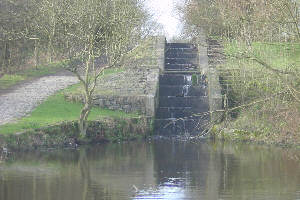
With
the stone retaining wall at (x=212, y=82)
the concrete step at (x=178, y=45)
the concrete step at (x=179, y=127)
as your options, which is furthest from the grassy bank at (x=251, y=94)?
the concrete step at (x=178, y=45)

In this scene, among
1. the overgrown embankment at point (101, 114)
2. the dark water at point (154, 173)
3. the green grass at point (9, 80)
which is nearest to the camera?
the dark water at point (154, 173)

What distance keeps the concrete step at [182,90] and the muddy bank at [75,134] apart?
15.3 feet

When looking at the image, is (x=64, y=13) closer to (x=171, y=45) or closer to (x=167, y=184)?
(x=167, y=184)

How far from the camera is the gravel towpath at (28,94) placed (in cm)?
3238

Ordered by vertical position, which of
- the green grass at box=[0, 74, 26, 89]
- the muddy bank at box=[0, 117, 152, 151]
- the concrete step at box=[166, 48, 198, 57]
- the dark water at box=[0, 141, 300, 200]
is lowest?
the dark water at box=[0, 141, 300, 200]

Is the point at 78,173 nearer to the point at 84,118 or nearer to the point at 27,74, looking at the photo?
Answer: the point at 84,118

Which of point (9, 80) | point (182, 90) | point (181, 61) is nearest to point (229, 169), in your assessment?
point (182, 90)

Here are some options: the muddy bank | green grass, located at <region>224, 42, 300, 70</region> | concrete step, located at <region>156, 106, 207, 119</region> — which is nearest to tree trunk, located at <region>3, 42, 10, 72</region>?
concrete step, located at <region>156, 106, 207, 119</region>

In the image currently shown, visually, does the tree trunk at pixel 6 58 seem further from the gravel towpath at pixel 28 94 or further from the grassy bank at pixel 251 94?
the grassy bank at pixel 251 94

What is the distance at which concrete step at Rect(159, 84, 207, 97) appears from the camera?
3781 centimetres

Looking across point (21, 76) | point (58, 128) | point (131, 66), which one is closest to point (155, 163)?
point (58, 128)

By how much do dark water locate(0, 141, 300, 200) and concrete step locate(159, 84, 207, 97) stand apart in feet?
24.1

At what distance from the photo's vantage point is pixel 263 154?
27.8 meters

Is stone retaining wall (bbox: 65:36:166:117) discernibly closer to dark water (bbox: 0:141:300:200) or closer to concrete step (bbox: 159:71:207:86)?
concrete step (bbox: 159:71:207:86)
